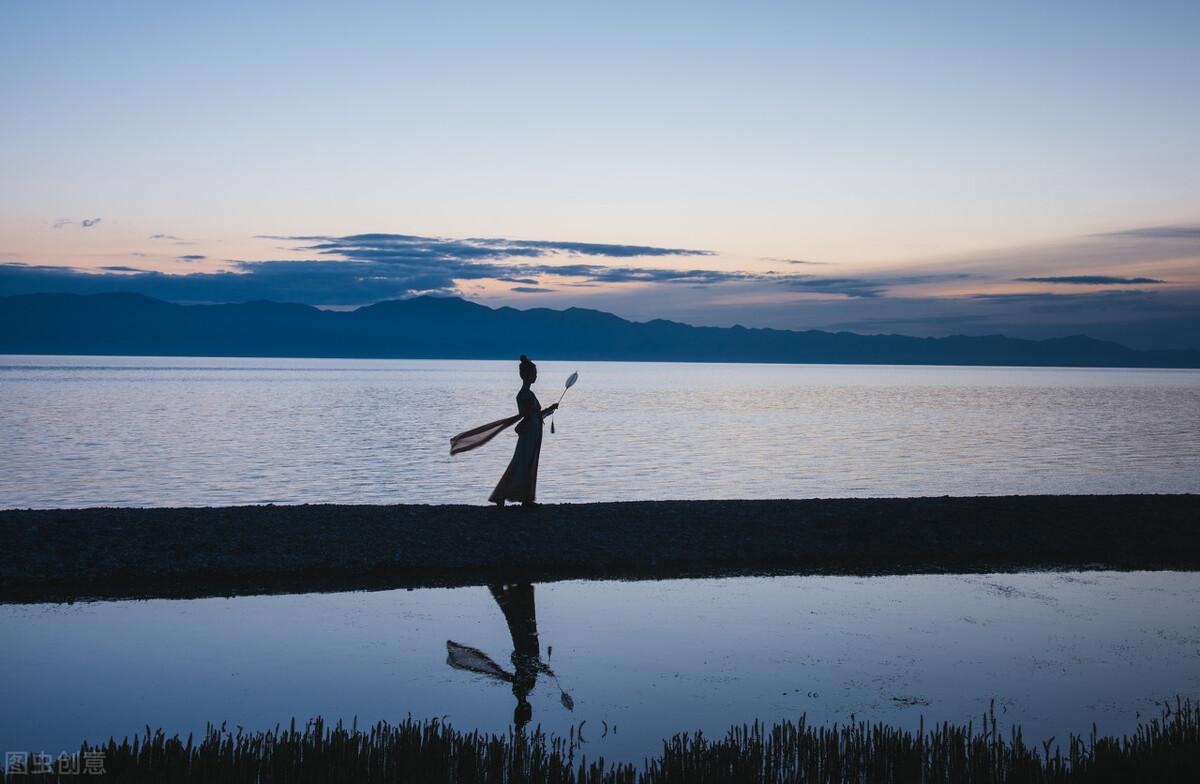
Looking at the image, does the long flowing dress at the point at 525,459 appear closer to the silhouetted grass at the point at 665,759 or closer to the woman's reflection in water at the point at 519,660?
the woman's reflection in water at the point at 519,660

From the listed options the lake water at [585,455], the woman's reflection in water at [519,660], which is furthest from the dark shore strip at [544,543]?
the lake water at [585,455]

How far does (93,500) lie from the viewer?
26203 mm

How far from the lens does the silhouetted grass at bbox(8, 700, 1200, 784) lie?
7.12 metres

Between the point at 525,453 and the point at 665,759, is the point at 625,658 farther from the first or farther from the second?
the point at 525,453

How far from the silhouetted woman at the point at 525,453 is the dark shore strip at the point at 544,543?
0.34 meters

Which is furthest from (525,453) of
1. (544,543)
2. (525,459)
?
(544,543)

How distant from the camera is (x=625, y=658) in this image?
11.0 meters

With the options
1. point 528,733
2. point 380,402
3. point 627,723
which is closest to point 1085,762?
point 627,723

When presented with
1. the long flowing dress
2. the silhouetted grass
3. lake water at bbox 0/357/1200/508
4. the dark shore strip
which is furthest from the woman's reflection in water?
lake water at bbox 0/357/1200/508

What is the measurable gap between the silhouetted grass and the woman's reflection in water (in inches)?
49.7

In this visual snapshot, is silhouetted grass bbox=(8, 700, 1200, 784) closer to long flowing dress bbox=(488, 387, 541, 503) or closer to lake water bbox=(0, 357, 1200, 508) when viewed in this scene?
long flowing dress bbox=(488, 387, 541, 503)

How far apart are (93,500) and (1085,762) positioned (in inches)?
992

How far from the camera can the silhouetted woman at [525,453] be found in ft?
57.1

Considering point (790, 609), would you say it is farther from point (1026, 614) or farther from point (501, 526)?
point (501, 526)
